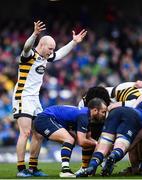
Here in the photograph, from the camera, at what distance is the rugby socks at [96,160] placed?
11.5 meters

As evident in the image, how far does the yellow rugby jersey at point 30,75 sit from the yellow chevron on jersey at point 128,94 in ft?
4.37

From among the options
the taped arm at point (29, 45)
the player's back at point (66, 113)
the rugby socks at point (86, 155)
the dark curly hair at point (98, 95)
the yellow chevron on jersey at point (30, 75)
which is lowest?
the rugby socks at point (86, 155)

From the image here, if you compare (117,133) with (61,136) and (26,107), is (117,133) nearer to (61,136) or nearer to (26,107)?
(61,136)

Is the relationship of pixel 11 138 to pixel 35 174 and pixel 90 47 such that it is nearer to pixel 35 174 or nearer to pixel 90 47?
pixel 90 47

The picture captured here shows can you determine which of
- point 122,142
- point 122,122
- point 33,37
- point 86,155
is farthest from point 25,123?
point 122,142

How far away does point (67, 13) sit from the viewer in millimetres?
26406

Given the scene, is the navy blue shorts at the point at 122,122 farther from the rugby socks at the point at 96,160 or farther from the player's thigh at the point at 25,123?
the player's thigh at the point at 25,123

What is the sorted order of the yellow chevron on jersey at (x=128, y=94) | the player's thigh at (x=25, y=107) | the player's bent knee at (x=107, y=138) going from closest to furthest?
the player's bent knee at (x=107, y=138), the player's thigh at (x=25, y=107), the yellow chevron on jersey at (x=128, y=94)

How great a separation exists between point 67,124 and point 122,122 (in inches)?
33.6

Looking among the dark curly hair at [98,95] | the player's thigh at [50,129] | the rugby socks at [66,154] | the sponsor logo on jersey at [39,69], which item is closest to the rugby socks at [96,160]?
the rugby socks at [66,154]

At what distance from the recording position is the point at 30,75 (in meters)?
12.7

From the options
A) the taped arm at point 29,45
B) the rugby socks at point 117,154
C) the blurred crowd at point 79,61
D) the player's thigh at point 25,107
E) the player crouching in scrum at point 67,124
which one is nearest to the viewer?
the rugby socks at point 117,154

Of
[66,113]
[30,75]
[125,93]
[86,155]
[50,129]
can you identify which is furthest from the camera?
[125,93]

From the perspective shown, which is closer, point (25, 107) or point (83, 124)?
point (83, 124)
